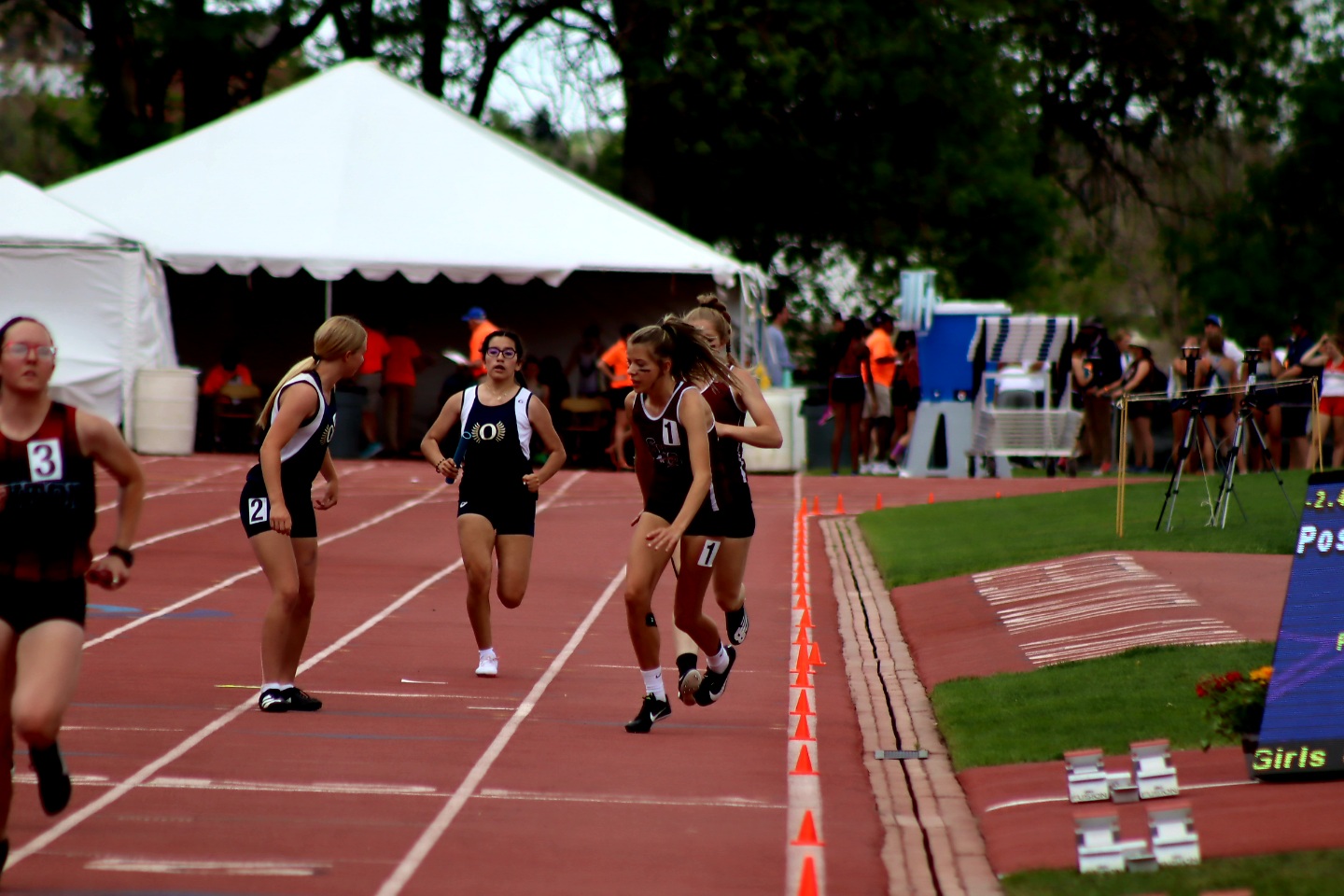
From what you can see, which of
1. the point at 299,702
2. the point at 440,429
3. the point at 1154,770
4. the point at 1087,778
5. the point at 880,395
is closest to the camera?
the point at 1154,770

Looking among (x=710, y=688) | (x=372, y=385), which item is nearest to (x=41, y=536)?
(x=710, y=688)

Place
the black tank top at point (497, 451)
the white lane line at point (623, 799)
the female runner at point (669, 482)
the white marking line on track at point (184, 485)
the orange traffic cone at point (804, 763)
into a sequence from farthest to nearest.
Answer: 1. the white marking line on track at point (184, 485)
2. the black tank top at point (497, 451)
3. the female runner at point (669, 482)
4. the orange traffic cone at point (804, 763)
5. the white lane line at point (623, 799)

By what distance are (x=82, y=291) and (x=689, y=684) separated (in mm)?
19381

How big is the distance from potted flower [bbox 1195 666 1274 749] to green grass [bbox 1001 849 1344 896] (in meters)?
1.38

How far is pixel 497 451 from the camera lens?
33.4 feet

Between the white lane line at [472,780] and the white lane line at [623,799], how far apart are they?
142mm

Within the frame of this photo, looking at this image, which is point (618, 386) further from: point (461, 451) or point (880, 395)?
point (461, 451)

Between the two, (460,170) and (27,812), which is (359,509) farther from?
(27,812)

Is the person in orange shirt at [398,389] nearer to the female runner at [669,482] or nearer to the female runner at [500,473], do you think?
the female runner at [500,473]

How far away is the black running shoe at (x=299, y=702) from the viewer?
9.20m

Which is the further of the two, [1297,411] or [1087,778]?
[1297,411]

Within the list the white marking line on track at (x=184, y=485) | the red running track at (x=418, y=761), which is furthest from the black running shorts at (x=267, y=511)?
the white marking line on track at (x=184, y=485)

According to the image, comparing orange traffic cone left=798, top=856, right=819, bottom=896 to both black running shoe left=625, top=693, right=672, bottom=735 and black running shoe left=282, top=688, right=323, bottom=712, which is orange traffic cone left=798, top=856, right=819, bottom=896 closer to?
black running shoe left=625, top=693, right=672, bottom=735

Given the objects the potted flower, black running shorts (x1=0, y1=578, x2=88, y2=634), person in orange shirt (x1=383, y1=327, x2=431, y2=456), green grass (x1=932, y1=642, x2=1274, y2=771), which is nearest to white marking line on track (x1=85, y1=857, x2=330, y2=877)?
black running shorts (x1=0, y1=578, x2=88, y2=634)
